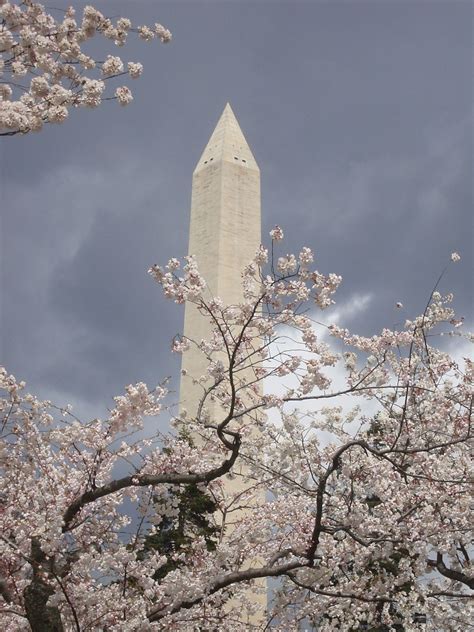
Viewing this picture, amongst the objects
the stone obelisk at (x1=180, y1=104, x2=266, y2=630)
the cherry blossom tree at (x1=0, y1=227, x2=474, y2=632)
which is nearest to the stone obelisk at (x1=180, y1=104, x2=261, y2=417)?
the stone obelisk at (x1=180, y1=104, x2=266, y2=630)

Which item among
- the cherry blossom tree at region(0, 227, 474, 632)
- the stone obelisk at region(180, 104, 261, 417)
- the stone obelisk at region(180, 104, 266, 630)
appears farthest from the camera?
the stone obelisk at region(180, 104, 261, 417)

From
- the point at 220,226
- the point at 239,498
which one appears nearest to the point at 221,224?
the point at 220,226

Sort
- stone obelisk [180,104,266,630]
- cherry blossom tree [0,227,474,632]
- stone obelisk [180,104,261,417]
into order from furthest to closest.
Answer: stone obelisk [180,104,261,417], stone obelisk [180,104,266,630], cherry blossom tree [0,227,474,632]

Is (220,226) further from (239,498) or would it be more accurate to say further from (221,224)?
(239,498)

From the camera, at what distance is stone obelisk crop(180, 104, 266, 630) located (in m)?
22.5

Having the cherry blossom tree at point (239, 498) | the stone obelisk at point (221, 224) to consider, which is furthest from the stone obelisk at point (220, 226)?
the cherry blossom tree at point (239, 498)

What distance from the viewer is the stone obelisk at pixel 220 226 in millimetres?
22469

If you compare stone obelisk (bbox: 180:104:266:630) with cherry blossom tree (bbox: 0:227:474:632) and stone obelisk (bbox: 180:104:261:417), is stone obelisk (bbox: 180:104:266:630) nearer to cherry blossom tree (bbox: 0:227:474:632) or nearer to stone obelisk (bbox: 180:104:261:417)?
stone obelisk (bbox: 180:104:261:417)

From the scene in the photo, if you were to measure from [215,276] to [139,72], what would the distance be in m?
17.9

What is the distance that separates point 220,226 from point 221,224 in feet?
0.31

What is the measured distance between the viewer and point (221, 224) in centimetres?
2400

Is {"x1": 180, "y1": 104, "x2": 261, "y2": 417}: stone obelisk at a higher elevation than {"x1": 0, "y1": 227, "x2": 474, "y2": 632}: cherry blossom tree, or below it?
higher

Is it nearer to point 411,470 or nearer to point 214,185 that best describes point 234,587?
point 411,470

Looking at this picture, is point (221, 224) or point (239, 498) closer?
point (239, 498)
